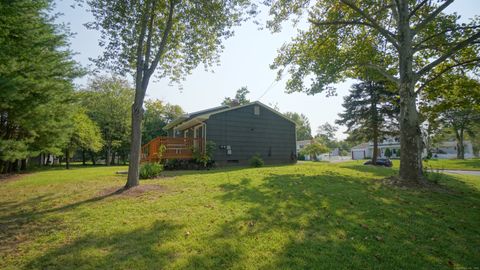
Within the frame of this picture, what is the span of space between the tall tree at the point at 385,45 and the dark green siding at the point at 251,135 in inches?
226

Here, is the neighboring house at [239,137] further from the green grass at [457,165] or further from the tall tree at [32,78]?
the green grass at [457,165]

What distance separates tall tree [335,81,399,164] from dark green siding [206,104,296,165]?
7529 mm

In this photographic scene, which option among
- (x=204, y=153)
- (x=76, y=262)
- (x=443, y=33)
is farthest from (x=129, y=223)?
(x=443, y=33)

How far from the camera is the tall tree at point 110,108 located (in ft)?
103

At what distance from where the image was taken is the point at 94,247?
331cm

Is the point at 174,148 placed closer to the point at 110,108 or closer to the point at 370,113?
the point at 370,113

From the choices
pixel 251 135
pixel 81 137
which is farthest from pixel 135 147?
pixel 81 137

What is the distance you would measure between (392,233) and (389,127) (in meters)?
22.2

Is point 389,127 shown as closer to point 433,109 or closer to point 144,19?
point 433,109

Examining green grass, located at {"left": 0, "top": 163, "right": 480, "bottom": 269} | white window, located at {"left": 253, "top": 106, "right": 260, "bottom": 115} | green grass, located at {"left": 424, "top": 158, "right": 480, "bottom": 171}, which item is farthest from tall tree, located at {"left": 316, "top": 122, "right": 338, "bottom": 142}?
green grass, located at {"left": 0, "top": 163, "right": 480, "bottom": 269}

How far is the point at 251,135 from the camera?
17516 millimetres

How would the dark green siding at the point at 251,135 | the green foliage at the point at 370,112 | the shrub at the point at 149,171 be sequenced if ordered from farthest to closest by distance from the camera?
1. the green foliage at the point at 370,112
2. the dark green siding at the point at 251,135
3. the shrub at the point at 149,171

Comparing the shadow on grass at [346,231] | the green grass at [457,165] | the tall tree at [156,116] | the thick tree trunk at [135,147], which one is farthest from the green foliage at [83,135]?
the green grass at [457,165]

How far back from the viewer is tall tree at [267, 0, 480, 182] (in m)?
7.93
